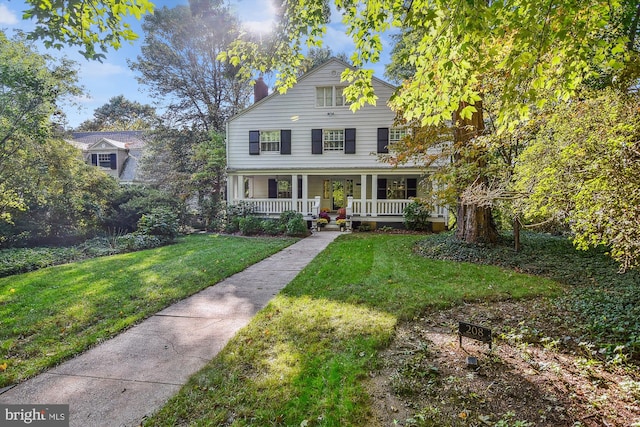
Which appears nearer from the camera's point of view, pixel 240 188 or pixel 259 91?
pixel 240 188

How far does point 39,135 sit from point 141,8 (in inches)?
379

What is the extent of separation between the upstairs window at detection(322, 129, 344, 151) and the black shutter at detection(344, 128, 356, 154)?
0.30 meters

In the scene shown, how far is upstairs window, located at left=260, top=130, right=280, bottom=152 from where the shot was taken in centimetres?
1659

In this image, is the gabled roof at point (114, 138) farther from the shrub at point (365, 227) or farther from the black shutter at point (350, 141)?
the shrub at point (365, 227)

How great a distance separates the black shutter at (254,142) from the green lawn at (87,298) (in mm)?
8393

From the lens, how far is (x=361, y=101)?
438cm

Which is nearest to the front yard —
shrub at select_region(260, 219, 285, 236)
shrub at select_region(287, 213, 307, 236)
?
shrub at select_region(287, 213, 307, 236)

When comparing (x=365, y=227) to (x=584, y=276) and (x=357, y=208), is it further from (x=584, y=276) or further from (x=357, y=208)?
(x=584, y=276)

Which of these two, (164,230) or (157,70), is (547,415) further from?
(157,70)

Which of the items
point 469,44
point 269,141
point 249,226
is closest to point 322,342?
point 469,44

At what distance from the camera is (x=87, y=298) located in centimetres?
530

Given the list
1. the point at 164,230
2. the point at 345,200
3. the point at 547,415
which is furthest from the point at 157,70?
the point at 547,415

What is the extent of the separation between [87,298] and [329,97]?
13.7 meters

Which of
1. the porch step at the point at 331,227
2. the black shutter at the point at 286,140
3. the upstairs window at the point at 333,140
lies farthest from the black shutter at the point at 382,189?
the black shutter at the point at 286,140
